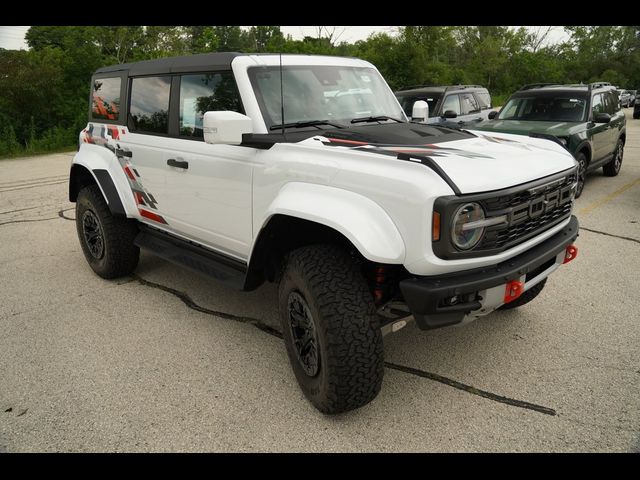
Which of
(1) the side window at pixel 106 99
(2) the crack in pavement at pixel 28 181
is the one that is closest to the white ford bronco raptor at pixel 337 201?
(1) the side window at pixel 106 99

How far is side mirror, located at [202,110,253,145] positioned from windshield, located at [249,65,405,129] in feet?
1.21

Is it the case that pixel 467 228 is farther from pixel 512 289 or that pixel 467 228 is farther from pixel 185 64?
pixel 185 64

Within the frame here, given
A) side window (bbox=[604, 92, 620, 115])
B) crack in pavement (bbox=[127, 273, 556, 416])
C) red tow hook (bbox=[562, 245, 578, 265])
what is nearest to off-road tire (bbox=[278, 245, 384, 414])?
crack in pavement (bbox=[127, 273, 556, 416])

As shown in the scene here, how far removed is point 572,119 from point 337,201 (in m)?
6.98

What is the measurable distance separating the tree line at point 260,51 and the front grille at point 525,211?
394 centimetres

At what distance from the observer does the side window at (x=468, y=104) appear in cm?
1109

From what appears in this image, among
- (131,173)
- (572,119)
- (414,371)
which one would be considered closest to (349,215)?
(414,371)

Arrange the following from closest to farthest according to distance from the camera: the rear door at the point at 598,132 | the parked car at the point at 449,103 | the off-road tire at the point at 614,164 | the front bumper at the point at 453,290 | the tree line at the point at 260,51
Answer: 1. the front bumper at the point at 453,290
2. the rear door at the point at 598,132
3. the off-road tire at the point at 614,164
4. the parked car at the point at 449,103
5. the tree line at the point at 260,51

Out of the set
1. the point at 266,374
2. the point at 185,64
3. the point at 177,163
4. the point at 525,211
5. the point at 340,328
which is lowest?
the point at 266,374

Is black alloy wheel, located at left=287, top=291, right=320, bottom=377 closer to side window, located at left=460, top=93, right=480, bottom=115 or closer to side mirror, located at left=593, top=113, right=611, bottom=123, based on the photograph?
side mirror, located at left=593, top=113, right=611, bottom=123

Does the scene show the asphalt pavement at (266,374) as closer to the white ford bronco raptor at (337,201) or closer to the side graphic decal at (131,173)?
the white ford bronco raptor at (337,201)

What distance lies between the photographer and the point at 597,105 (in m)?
8.41
